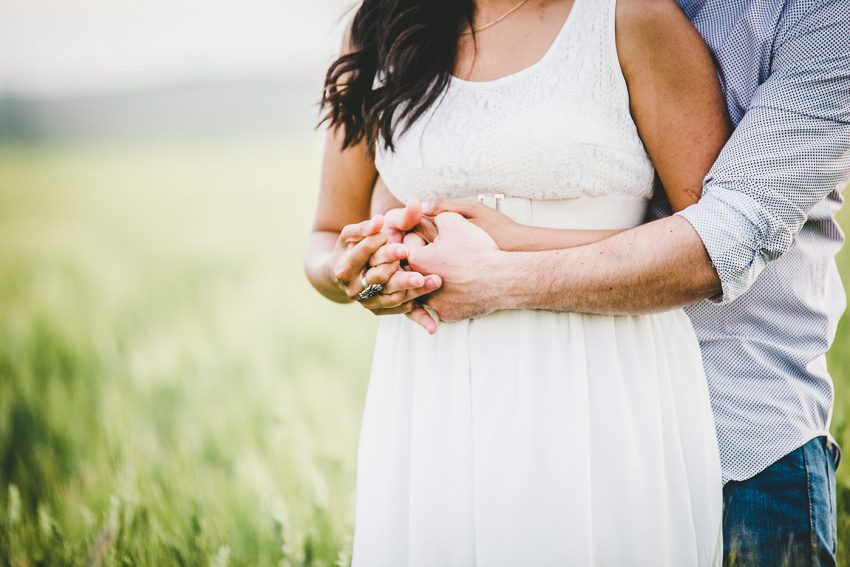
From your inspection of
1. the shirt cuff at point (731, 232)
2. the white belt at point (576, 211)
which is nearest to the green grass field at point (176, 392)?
the white belt at point (576, 211)

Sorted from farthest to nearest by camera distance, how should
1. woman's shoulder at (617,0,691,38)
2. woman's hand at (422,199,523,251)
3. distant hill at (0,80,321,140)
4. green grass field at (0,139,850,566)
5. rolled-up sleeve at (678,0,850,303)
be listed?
distant hill at (0,80,321,140) < green grass field at (0,139,850,566) < woman's hand at (422,199,523,251) < woman's shoulder at (617,0,691,38) < rolled-up sleeve at (678,0,850,303)

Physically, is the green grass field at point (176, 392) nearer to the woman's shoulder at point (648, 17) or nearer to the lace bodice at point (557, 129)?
the lace bodice at point (557, 129)

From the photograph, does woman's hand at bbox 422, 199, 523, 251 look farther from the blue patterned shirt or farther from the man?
the blue patterned shirt

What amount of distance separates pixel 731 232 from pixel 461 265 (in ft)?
1.80

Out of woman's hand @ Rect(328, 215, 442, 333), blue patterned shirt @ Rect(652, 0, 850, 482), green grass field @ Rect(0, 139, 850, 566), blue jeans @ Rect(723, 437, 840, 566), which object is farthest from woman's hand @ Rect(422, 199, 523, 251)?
green grass field @ Rect(0, 139, 850, 566)

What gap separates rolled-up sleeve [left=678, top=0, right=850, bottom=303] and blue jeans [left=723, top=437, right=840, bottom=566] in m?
0.47

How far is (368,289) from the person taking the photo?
1.63 m

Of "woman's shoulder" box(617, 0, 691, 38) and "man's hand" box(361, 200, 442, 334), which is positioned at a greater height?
"woman's shoulder" box(617, 0, 691, 38)

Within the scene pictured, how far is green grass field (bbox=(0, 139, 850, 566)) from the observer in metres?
2.63

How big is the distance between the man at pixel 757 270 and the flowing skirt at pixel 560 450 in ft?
0.24

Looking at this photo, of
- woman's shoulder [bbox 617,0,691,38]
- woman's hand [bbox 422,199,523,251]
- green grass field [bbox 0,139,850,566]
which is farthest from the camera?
green grass field [bbox 0,139,850,566]

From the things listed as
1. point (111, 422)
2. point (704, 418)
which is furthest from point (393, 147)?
point (111, 422)

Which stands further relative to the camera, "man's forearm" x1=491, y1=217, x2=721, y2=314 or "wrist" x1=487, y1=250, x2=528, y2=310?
"wrist" x1=487, y1=250, x2=528, y2=310

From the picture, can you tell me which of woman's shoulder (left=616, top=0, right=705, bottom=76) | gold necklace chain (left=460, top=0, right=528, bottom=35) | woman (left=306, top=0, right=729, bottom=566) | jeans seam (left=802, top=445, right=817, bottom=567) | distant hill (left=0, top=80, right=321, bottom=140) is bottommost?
jeans seam (left=802, top=445, right=817, bottom=567)
